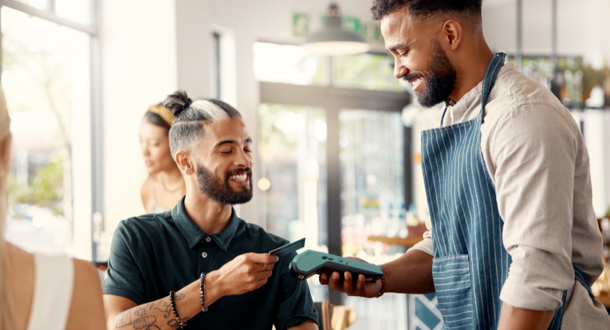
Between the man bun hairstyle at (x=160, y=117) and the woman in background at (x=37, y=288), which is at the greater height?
the man bun hairstyle at (x=160, y=117)

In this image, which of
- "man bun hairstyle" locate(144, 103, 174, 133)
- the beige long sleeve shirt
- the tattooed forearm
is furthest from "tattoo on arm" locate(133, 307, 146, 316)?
"man bun hairstyle" locate(144, 103, 174, 133)

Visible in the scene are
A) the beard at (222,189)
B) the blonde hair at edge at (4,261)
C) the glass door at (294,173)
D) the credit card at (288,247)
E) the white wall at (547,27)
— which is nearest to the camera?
the blonde hair at edge at (4,261)

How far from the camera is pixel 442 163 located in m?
1.44

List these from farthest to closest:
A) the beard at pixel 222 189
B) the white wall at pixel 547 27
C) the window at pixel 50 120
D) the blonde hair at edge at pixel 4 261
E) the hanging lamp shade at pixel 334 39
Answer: the white wall at pixel 547 27 → the hanging lamp shade at pixel 334 39 → the window at pixel 50 120 → the beard at pixel 222 189 → the blonde hair at edge at pixel 4 261

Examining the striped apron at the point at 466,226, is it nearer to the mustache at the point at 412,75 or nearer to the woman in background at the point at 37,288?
the mustache at the point at 412,75

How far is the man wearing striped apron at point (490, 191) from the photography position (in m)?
1.09

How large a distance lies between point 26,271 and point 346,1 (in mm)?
5211

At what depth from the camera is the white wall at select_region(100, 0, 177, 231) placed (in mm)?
4004

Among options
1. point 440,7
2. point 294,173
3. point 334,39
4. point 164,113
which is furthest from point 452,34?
point 294,173

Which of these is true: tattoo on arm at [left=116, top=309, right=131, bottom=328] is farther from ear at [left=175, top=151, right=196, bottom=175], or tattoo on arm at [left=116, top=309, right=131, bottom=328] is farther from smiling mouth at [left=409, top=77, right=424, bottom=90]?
smiling mouth at [left=409, top=77, right=424, bottom=90]

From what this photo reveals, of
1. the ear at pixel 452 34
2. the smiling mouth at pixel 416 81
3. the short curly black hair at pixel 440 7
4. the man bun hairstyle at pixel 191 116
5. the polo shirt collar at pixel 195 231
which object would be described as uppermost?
the short curly black hair at pixel 440 7

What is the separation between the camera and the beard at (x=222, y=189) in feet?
5.73

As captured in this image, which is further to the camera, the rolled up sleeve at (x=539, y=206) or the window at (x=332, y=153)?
the window at (x=332, y=153)

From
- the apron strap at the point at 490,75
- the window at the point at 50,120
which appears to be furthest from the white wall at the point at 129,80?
the apron strap at the point at 490,75
